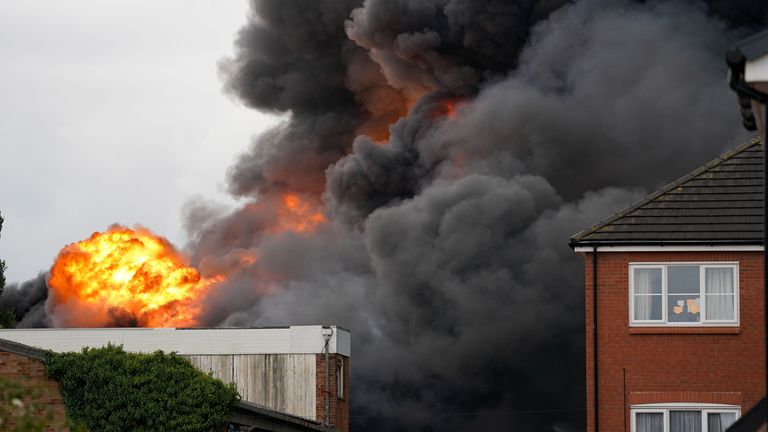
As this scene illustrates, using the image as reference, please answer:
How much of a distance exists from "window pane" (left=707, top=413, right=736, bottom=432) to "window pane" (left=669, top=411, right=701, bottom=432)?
221 mm

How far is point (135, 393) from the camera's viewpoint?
31.1 m

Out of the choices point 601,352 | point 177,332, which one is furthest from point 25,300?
point 601,352

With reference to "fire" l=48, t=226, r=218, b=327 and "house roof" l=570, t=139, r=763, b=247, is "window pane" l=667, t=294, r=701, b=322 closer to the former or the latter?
"house roof" l=570, t=139, r=763, b=247

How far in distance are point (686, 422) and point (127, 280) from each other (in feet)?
143

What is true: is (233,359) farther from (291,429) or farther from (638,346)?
(638,346)

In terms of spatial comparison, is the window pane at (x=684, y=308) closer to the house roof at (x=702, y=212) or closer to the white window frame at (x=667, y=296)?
the white window frame at (x=667, y=296)

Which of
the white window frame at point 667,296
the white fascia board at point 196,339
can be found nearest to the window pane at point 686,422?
the white window frame at point 667,296

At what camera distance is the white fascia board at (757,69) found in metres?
13.3

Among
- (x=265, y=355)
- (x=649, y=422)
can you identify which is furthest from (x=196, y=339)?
(x=649, y=422)

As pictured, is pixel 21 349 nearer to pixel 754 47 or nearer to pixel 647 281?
pixel 647 281

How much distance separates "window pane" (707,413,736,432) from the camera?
2877cm

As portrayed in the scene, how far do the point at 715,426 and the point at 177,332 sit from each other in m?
22.9

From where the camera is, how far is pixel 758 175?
29.5 meters

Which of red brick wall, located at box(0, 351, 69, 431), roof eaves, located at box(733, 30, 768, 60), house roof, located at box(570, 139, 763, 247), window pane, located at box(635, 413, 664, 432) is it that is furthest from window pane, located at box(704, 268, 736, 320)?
roof eaves, located at box(733, 30, 768, 60)
